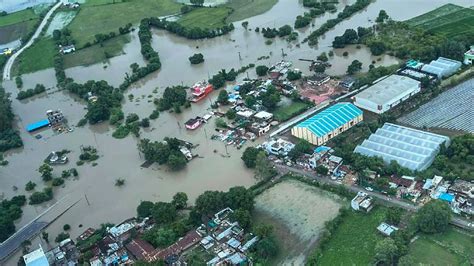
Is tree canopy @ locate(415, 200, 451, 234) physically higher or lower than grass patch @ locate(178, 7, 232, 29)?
lower

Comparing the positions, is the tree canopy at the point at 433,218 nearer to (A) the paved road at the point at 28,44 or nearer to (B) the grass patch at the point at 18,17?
(A) the paved road at the point at 28,44

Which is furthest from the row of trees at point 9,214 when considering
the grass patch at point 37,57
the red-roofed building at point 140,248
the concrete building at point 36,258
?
the grass patch at point 37,57

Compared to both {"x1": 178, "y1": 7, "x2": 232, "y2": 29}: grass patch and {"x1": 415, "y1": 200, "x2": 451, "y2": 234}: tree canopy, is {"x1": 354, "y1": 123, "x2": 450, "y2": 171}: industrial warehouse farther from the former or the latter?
{"x1": 178, "y1": 7, "x2": 232, "y2": 29}: grass patch

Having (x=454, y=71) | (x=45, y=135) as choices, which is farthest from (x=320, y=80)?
(x=45, y=135)

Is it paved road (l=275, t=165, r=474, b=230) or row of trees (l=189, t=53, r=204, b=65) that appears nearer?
paved road (l=275, t=165, r=474, b=230)

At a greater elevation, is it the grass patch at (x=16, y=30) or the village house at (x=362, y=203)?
the grass patch at (x=16, y=30)

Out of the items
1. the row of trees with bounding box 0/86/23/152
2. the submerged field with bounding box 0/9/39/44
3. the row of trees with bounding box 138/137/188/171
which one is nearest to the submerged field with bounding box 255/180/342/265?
the row of trees with bounding box 138/137/188/171

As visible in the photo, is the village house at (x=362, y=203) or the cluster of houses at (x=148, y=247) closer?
the cluster of houses at (x=148, y=247)
